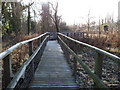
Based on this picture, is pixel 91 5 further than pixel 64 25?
Yes

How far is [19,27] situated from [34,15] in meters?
6.97

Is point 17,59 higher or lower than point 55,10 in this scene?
lower

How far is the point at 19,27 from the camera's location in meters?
19.7

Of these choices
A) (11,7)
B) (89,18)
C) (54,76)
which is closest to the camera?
(54,76)

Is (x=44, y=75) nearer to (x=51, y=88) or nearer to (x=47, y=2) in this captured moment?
(x=51, y=88)

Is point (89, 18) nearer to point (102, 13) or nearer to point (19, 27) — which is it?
point (102, 13)

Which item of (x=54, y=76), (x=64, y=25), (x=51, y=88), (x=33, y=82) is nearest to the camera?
(x=51, y=88)

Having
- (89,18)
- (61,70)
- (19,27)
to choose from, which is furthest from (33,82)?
(89,18)

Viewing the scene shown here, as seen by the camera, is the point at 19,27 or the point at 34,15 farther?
the point at 34,15

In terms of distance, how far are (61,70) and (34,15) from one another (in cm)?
2217

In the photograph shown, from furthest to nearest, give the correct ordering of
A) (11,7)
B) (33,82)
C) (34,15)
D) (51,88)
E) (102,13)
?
(102,13), (34,15), (11,7), (33,82), (51,88)

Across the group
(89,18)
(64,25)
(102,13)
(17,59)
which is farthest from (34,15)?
(17,59)

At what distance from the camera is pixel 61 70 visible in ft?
16.0

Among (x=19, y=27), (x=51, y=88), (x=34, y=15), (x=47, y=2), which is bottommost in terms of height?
(x=51, y=88)
